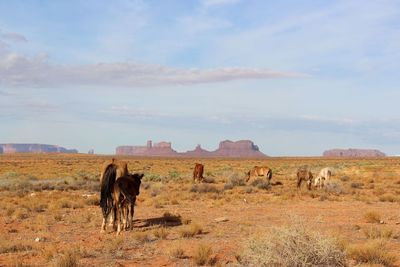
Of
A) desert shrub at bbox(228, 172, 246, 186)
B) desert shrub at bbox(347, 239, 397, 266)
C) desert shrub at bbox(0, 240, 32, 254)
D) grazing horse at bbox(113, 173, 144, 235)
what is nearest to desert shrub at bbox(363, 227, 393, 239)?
desert shrub at bbox(347, 239, 397, 266)

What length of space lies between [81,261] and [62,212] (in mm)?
8530

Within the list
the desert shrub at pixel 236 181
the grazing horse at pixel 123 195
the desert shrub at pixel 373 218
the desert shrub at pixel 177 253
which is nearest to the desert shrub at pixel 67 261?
the desert shrub at pixel 177 253

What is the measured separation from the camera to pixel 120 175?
45.2ft

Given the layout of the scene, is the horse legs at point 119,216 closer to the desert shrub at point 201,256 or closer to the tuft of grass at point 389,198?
the desert shrub at point 201,256

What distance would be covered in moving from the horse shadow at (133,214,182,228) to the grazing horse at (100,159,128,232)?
3.63ft

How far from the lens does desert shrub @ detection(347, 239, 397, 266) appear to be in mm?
9133

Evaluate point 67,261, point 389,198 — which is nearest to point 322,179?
point 389,198

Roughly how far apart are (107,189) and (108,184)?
0.47ft

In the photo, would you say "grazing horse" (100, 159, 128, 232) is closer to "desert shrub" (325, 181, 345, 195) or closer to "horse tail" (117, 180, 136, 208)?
"horse tail" (117, 180, 136, 208)

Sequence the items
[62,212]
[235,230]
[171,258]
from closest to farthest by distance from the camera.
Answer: [171,258], [235,230], [62,212]

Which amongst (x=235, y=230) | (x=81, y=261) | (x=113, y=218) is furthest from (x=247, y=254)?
(x=113, y=218)

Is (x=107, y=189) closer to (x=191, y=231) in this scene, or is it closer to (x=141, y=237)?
(x=141, y=237)

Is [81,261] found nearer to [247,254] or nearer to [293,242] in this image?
[247,254]

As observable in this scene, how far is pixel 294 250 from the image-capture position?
783 centimetres
